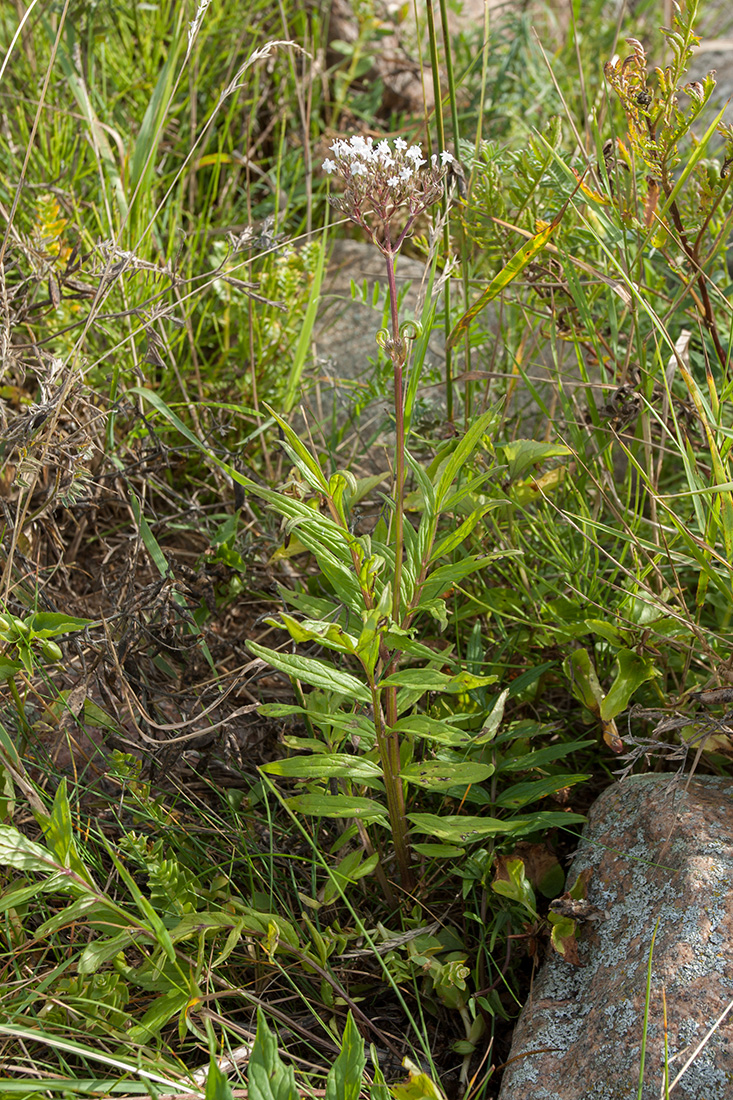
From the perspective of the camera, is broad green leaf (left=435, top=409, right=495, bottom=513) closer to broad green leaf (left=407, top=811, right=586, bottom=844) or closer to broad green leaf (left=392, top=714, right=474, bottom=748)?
broad green leaf (left=392, top=714, right=474, bottom=748)

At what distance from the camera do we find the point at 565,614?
1.78m

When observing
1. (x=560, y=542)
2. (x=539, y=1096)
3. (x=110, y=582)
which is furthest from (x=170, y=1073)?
(x=560, y=542)

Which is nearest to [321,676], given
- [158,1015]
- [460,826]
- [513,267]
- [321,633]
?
[321,633]

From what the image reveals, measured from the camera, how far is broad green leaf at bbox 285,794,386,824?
1400mm

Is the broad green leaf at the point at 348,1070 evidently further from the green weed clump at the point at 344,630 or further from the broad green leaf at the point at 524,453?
the broad green leaf at the point at 524,453

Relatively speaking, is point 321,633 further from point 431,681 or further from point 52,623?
point 52,623

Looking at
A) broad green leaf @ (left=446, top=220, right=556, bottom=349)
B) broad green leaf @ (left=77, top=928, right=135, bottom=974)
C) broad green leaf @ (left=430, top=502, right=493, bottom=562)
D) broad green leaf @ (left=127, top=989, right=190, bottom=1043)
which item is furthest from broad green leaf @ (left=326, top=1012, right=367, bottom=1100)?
broad green leaf @ (left=446, top=220, right=556, bottom=349)

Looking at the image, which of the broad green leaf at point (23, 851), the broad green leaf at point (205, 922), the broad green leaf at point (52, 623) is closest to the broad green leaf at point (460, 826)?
the broad green leaf at point (205, 922)

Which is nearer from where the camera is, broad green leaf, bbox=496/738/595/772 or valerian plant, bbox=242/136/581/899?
valerian plant, bbox=242/136/581/899

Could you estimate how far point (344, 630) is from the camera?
1.60m

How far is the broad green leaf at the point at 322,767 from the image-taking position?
4.43 ft

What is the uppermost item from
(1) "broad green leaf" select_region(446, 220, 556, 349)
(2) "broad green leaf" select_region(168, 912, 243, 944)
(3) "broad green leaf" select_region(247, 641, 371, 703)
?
(1) "broad green leaf" select_region(446, 220, 556, 349)

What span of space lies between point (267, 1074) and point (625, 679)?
87 cm

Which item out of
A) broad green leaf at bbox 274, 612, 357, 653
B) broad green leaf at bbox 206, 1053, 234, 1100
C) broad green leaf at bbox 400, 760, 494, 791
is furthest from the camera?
broad green leaf at bbox 400, 760, 494, 791
